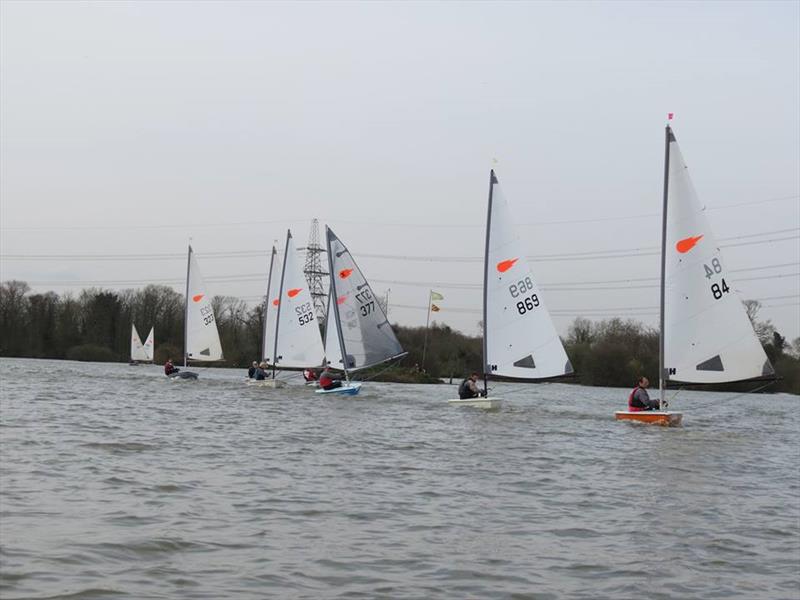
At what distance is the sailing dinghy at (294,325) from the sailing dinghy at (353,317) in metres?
6.86

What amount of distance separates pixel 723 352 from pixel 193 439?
1448cm

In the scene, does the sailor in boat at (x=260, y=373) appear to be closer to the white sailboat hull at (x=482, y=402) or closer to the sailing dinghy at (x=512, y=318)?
the white sailboat hull at (x=482, y=402)

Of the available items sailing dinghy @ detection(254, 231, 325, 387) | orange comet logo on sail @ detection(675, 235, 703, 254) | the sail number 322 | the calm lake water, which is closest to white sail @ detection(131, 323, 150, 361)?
sailing dinghy @ detection(254, 231, 325, 387)

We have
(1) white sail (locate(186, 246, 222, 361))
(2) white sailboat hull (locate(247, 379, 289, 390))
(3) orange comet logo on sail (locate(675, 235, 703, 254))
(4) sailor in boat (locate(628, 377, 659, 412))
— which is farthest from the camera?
(1) white sail (locate(186, 246, 222, 361))

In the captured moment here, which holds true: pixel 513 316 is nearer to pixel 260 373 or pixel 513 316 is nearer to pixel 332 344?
pixel 332 344

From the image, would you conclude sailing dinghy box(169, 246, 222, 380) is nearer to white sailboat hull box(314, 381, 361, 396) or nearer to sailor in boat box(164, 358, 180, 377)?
sailor in boat box(164, 358, 180, 377)

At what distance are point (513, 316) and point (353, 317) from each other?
8.46 m

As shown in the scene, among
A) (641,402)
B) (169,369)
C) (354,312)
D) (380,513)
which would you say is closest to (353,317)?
(354,312)

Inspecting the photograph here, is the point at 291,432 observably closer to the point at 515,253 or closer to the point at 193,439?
the point at 193,439

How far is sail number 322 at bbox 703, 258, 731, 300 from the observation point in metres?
26.1

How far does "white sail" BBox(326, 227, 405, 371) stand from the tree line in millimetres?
33013

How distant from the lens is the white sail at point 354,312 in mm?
37344

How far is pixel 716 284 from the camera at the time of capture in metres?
26.2

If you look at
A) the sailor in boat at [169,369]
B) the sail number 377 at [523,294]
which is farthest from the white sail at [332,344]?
the sailor in boat at [169,369]
